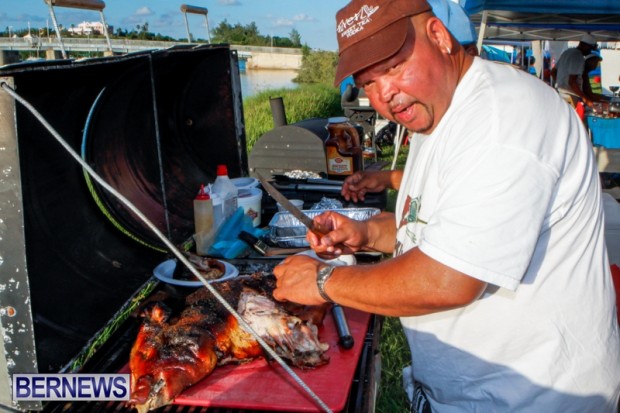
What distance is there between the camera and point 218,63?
4188mm

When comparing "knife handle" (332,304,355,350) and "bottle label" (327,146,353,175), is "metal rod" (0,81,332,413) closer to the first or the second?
"knife handle" (332,304,355,350)

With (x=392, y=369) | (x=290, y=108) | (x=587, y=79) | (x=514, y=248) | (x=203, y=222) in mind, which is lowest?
(x=392, y=369)

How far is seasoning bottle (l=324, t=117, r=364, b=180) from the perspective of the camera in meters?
4.99

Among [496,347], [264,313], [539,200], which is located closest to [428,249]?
[539,200]

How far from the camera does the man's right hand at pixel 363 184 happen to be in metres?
4.16

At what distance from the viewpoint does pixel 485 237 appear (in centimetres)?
154

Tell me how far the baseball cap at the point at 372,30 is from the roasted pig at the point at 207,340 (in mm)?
1106

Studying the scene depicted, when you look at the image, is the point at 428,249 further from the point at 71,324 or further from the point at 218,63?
the point at 218,63

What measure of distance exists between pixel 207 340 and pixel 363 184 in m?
2.16

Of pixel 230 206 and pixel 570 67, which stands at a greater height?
pixel 570 67

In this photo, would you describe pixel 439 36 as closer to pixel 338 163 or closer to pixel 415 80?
pixel 415 80

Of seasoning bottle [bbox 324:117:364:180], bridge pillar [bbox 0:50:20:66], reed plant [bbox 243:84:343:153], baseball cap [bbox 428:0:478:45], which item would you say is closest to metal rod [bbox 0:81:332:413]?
bridge pillar [bbox 0:50:20:66]

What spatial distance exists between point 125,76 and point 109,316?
1.28m

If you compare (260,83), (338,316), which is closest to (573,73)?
(338,316)
